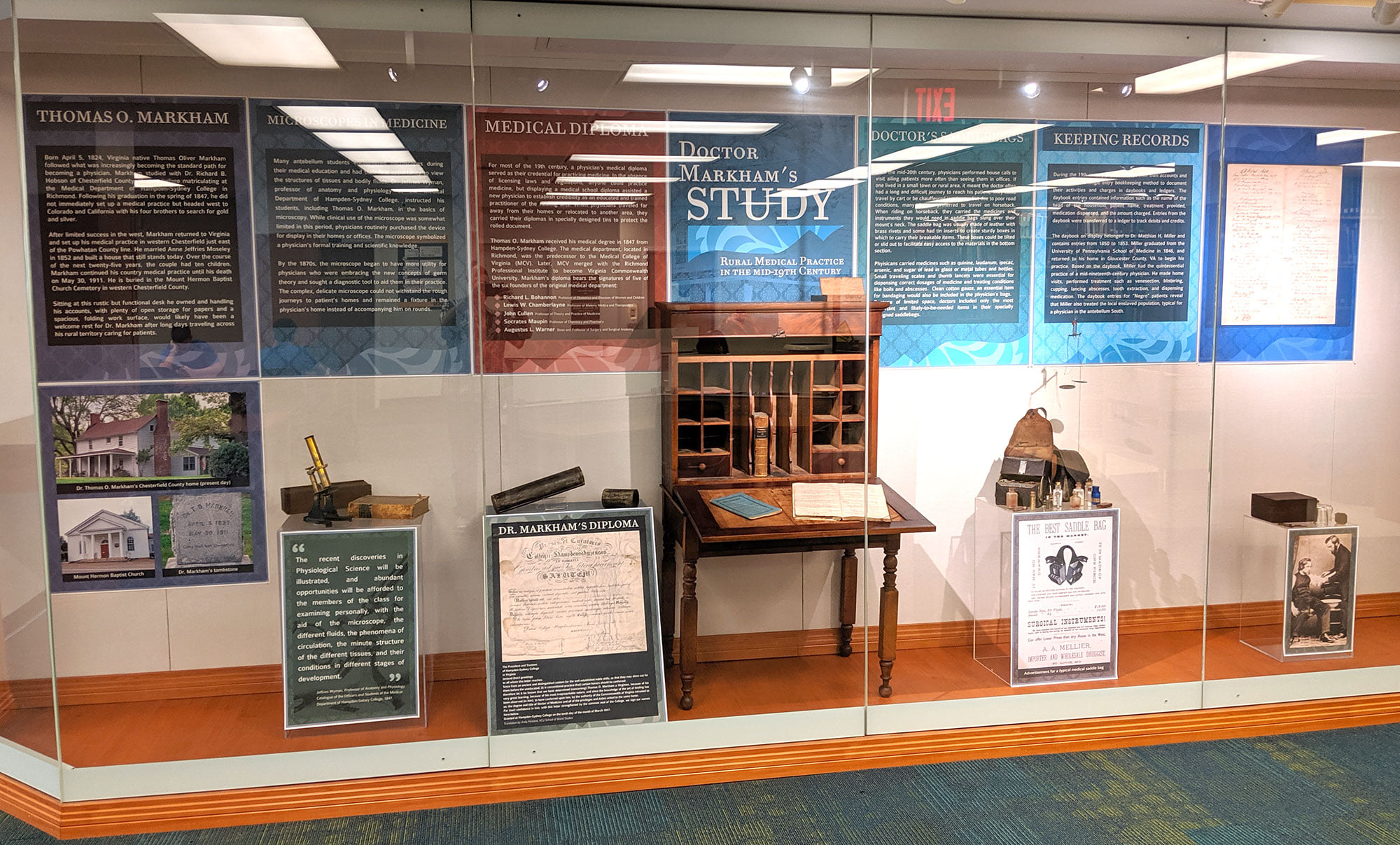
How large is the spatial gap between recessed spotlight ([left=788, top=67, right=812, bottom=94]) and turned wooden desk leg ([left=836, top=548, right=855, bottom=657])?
2.06m

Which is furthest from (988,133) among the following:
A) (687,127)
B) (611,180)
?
(611,180)

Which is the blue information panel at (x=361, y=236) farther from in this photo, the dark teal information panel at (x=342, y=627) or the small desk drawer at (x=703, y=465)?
the small desk drawer at (x=703, y=465)

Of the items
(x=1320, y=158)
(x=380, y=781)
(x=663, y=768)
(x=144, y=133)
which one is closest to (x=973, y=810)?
(x=663, y=768)

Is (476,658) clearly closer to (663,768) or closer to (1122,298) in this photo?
(663,768)

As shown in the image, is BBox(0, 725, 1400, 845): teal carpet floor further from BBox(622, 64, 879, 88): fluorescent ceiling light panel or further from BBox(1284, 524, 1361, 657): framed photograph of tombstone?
BBox(622, 64, 879, 88): fluorescent ceiling light panel

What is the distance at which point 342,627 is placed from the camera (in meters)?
3.35

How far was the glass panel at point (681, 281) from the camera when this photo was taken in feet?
11.0

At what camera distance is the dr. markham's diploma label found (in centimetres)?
342

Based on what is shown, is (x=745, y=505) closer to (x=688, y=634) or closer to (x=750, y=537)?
(x=750, y=537)

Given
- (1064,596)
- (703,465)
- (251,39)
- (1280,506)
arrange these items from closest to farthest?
1. (251,39)
2. (703,465)
3. (1064,596)
4. (1280,506)

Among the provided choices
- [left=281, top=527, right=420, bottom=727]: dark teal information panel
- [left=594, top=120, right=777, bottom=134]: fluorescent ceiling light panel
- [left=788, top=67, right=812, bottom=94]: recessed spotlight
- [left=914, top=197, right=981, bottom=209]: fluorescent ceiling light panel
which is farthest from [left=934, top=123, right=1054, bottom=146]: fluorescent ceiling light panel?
[left=281, top=527, right=420, bottom=727]: dark teal information panel

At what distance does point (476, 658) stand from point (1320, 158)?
4.07 metres

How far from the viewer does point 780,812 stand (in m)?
3.26

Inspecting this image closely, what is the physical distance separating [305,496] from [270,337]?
60cm
